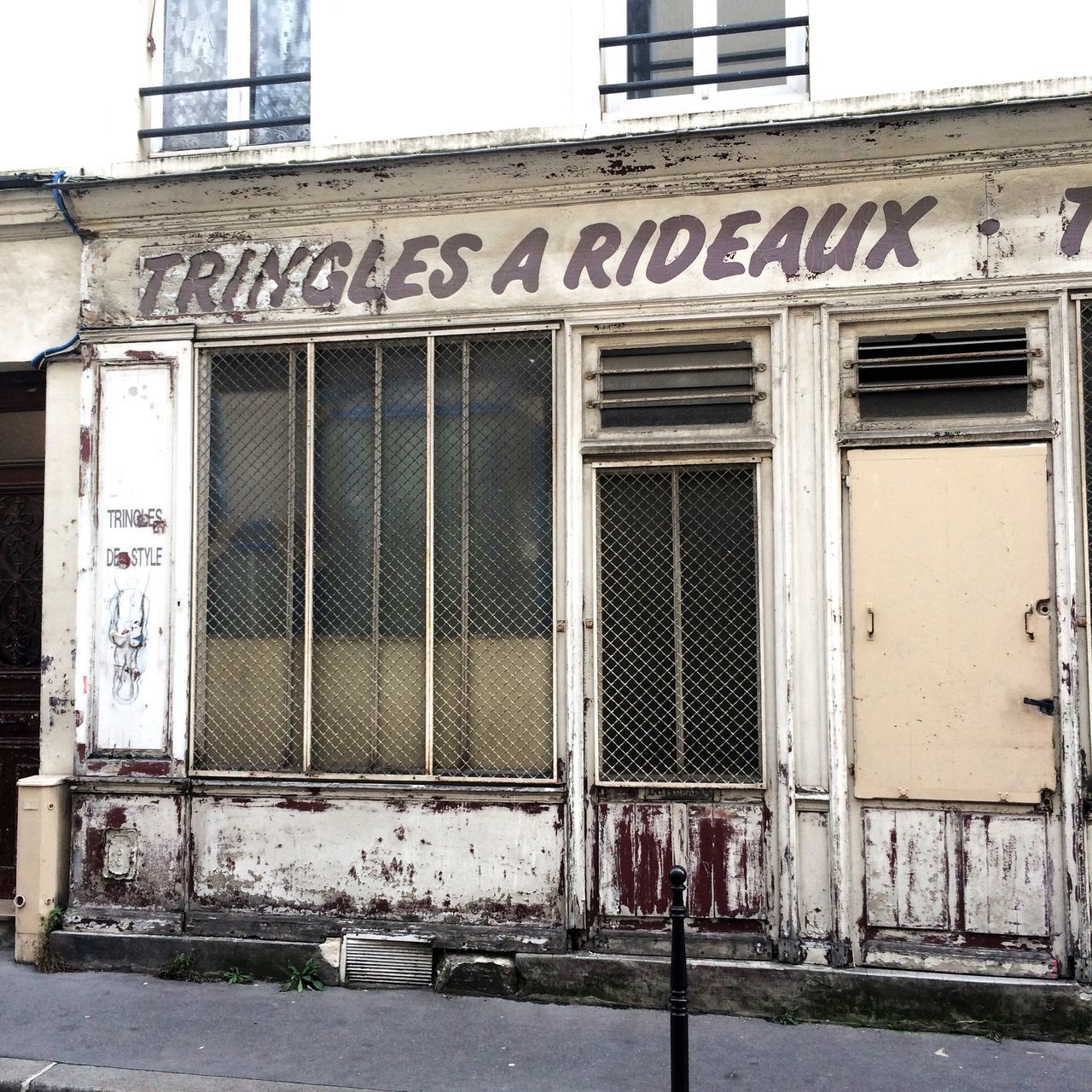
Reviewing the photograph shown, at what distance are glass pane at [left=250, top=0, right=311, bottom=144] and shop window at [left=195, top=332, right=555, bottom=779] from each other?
1590mm

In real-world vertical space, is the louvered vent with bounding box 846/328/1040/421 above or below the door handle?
above

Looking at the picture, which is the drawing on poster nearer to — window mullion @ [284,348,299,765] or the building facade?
the building facade

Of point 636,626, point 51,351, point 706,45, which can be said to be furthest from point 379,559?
point 706,45

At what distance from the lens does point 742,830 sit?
18.7 feet

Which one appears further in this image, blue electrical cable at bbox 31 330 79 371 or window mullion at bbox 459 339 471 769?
blue electrical cable at bbox 31 330 79 371

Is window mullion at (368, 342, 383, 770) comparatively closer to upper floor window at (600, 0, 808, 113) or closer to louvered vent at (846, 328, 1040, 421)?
upper floor window at (600, 0, 808, 113)

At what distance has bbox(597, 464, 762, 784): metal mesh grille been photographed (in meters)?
5.84

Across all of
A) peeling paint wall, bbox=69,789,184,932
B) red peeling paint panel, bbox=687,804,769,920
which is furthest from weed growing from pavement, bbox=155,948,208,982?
red peeling paint panel, bbox=687,804,769,920

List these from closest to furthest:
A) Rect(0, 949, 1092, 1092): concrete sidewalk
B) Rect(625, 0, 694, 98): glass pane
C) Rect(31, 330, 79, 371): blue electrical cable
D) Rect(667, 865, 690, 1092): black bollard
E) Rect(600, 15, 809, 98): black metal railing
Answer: Rect(667, 865, 690, 1092): black bollard → Rect(0, 949, 1092, 1092): concrete sidewalk → Rect(600, 15, 809, 98): black metal railing → Rect(625, 0, 694, 98): glass pane → Rect(31, 330, 79, 371): blue electrical cable

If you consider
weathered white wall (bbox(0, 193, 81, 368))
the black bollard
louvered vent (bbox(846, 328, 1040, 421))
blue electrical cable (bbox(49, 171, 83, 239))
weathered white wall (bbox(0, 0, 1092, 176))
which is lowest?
the black bollard

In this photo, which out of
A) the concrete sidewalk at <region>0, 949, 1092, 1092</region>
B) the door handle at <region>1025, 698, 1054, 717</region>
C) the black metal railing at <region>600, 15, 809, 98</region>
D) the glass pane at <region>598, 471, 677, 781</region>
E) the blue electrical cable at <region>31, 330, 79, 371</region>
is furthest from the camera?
the blue electrical cable at <region>31, 330, 79, 371</region>

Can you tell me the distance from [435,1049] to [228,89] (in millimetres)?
5841

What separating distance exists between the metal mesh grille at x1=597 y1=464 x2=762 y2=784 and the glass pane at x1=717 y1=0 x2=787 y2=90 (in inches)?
95.6

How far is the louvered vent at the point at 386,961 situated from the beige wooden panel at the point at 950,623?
2.56 m
